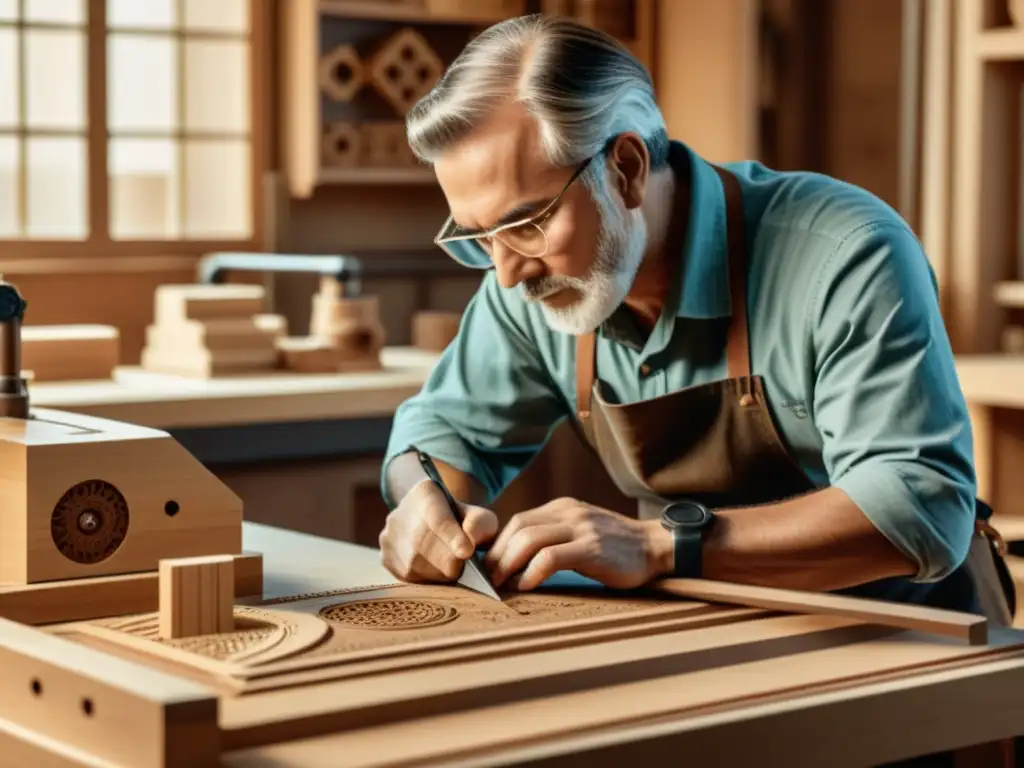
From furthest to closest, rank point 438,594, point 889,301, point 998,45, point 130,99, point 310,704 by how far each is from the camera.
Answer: point 130,99 → point 998,45 → point 889,301 → point 438,594 → point 310,704

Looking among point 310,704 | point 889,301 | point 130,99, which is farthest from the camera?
point 130,99

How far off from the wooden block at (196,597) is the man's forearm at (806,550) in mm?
512

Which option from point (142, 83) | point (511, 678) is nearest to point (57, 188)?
point (142, 83)

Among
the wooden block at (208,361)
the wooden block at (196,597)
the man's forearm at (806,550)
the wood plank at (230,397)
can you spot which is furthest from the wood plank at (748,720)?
the wooden block at (208,361)

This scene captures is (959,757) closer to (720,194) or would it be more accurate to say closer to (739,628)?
(739,628)

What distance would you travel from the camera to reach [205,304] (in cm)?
425

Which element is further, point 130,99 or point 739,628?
point 130,99

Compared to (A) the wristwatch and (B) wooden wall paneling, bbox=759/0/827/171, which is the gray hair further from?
(B) wooden wall paneling, bbox=759/0/827/171

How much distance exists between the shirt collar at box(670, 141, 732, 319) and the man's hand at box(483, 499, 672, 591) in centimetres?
41

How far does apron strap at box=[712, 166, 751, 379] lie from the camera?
89.7 inches

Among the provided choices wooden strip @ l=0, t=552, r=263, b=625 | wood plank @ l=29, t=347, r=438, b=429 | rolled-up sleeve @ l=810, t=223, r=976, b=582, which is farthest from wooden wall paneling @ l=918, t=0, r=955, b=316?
wooden strip @ l=0, t=552, r=263, b=625

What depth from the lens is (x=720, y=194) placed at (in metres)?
2.34

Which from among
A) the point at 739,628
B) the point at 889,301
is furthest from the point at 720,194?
the point at 739,628

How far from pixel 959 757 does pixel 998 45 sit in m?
2.28
